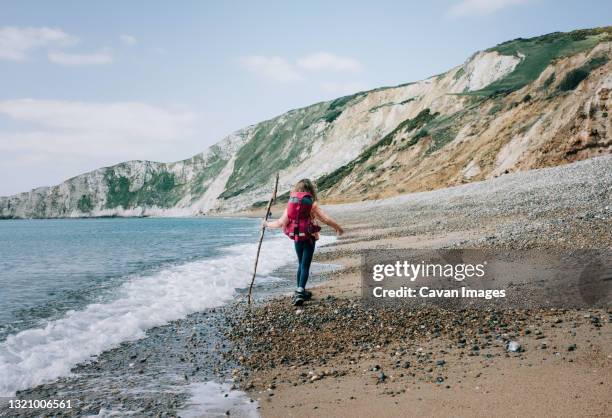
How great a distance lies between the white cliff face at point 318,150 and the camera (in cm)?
5212

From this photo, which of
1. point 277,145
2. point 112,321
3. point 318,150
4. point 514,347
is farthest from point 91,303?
point 277,145

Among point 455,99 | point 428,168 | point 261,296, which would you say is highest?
point 455,99

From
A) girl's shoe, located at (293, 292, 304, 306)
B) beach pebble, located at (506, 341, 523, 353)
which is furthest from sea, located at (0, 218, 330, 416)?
beach pebble, located at (506, 341, 523, 353)

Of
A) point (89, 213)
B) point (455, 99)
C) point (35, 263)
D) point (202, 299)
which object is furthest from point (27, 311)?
point (89, 213)

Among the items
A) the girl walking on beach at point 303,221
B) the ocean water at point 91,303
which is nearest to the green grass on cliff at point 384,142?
the ocean water at point 91,303

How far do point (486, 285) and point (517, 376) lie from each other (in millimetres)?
4479

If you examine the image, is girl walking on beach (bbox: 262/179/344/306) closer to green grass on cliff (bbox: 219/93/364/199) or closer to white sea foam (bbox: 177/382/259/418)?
white sea foam (bbox: 177/382/259/418)

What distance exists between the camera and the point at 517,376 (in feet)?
16.5

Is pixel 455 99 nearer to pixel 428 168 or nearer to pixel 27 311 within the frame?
pixel 428 168

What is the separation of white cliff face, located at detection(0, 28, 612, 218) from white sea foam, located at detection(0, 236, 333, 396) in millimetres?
35366

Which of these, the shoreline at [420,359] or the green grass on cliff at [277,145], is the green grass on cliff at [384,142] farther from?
the shoreline at [420,359]

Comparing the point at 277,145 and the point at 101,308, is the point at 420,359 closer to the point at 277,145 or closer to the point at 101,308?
the point at 101,308

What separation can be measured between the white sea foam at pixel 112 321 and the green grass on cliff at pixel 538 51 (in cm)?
5915

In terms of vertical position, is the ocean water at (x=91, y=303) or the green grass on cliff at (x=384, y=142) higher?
the green grass on cliff at (x=384, y=142)
